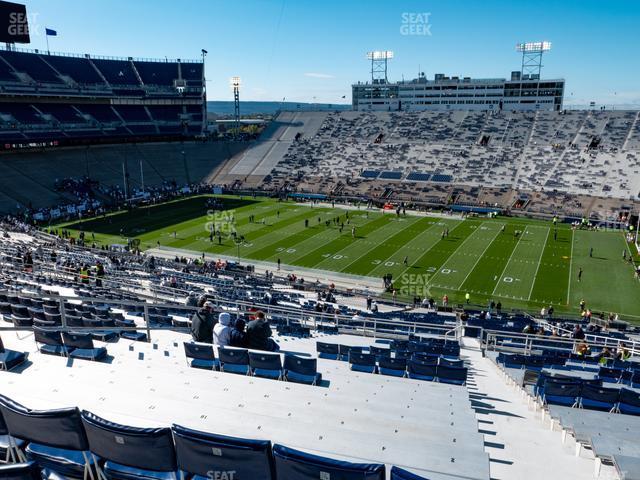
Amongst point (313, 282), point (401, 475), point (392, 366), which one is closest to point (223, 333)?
point (392, 366)

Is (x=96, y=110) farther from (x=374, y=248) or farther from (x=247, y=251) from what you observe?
(x=374, y=248)

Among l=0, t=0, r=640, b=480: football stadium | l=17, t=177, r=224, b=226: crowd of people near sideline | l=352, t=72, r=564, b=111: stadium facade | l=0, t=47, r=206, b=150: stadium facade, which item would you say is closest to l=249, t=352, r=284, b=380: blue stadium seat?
l=0, t=0, r=640, b=480: football stadium

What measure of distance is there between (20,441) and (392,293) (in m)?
24.9

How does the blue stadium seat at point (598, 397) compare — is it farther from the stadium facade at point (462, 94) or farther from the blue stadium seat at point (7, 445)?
the stadium facade at point (462, 94)

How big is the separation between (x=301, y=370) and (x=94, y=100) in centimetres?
7039

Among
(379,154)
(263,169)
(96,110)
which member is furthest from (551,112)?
(96,110)

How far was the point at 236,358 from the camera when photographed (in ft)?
25.3

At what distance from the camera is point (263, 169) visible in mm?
67125

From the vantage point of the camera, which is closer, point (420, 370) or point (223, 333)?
point (223, 333)

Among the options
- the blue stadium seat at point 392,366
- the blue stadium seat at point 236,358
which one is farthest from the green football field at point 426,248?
the blue stadium seat at point 236,358

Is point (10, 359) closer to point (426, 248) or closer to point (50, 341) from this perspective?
point (50, 341)

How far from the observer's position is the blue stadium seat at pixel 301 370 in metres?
7.65

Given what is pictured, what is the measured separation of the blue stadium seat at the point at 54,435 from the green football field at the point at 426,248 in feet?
81.9

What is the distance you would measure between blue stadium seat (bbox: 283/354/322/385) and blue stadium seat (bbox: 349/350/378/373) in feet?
6.22
